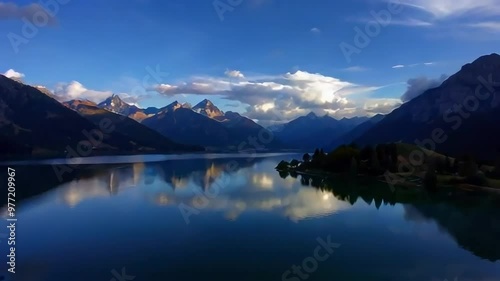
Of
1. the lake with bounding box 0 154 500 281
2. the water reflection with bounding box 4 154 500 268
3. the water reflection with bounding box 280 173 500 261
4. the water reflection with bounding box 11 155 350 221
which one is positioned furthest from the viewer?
the water reflection with bounding box 11 155 350 221

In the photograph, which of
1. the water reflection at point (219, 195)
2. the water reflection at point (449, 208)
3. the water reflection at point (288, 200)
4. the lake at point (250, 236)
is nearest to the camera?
the lake at point (250, 236)

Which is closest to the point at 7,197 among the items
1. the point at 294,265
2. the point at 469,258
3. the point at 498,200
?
the point at 294,265

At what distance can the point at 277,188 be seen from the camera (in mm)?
106938

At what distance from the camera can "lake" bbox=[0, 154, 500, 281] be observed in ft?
124

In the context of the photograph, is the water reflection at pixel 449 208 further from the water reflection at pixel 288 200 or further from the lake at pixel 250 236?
the lake at pixel 250 236

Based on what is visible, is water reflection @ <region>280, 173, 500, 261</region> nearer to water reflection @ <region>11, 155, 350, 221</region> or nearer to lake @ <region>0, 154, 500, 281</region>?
lake @ <region>0, 154, 500, 281</region>

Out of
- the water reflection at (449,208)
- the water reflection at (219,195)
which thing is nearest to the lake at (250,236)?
the water reflection at (449,208)

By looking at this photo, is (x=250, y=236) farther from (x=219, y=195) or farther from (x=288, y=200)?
(x=219, y=195)

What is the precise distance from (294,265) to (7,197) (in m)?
72.3

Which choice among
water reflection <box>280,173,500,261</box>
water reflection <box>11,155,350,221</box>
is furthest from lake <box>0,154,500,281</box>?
water reflection <box>11,155,350,221</box>

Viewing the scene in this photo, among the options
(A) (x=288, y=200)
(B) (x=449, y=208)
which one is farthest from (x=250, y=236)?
(B) (x=449, y=208)

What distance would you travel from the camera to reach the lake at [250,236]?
37688 mm

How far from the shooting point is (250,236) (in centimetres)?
5128

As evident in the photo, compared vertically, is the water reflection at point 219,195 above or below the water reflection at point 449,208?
above
